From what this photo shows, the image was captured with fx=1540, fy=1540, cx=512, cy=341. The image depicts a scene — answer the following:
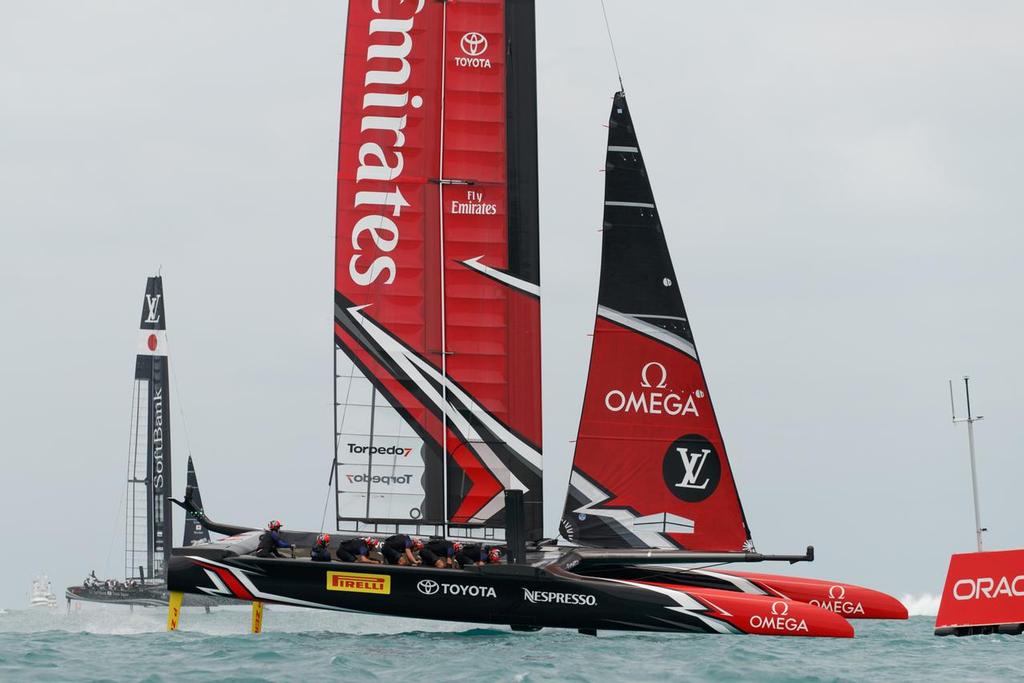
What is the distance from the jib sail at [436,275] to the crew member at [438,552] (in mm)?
1739

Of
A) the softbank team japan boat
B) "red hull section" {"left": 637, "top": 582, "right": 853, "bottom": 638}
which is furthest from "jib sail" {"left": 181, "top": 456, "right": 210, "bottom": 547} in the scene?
"red hull section" {"left": 637, "top": 582, "right": 853, "bottom": 638}

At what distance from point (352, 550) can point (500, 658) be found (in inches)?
154

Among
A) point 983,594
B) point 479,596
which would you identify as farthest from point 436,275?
point 983,594

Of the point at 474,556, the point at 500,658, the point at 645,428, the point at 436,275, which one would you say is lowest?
the point at 500,658

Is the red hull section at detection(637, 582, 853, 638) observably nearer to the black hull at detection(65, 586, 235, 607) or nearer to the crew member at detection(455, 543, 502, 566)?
the crew member at detection(455, 543, 502, 566)

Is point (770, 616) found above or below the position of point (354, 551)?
below

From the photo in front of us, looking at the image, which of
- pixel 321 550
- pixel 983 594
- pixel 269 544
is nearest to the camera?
pixel 983 594

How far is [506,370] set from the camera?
76.1 feet

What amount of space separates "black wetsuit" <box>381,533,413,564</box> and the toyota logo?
25.5 ft

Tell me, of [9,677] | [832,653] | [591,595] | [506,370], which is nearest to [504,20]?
[506,370]

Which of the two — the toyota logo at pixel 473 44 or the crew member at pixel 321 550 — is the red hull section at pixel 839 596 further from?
the toyota logo at pixel 473 44

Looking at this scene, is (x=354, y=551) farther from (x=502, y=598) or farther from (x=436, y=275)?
(x=436, y=275)

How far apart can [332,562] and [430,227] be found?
5706mm

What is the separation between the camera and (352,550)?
20.8 m
